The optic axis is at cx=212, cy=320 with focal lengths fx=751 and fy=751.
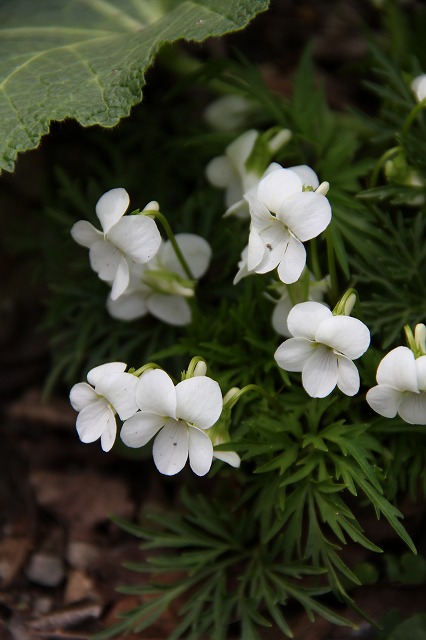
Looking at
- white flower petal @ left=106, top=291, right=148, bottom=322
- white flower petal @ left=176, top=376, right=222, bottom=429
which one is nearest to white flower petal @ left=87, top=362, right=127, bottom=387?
white flower petal @ left=176, top=376, right=222, bottom=429

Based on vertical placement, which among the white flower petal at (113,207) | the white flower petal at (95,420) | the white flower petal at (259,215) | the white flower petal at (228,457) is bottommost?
the white flower petal at (228,457)

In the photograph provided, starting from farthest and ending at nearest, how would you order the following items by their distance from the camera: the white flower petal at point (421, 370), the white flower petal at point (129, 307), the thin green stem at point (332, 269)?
the white flower petal at point (129, 307), the thin green stem at point (332, 269), the white flower petal at point (421, 370)

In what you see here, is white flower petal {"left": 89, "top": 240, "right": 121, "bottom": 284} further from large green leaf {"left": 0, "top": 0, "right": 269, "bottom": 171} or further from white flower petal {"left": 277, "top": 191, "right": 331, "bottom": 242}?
white flower petal {"left": 277, "top": 191, "right": 331, "bottom": 242}

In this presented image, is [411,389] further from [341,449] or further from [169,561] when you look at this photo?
[169,561]

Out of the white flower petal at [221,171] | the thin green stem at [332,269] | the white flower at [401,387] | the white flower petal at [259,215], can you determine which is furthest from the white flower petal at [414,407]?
the white flower petal at [221,171]

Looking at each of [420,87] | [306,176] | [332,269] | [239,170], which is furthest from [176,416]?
[420,87]

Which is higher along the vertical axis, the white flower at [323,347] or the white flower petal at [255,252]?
the white flower petal at [255,252]

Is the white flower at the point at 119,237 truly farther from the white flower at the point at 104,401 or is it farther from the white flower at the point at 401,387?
the white flower at the point at 401,387

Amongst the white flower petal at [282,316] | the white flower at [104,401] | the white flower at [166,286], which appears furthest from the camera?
the white flower at [166,286]

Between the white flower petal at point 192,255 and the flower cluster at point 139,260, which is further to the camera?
the white flower petal at point 192,255
